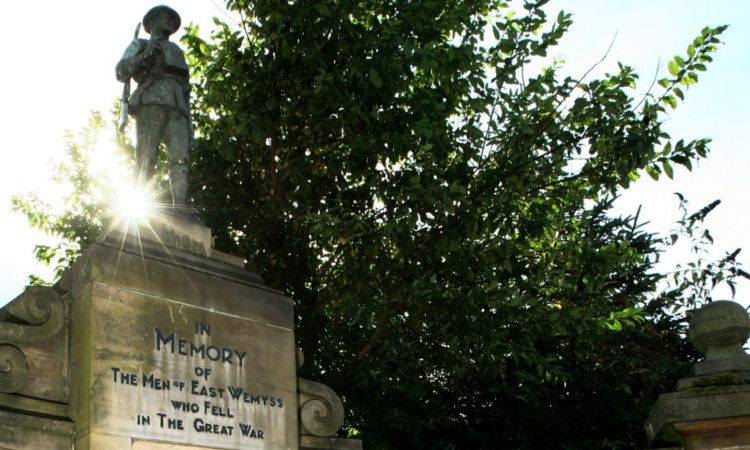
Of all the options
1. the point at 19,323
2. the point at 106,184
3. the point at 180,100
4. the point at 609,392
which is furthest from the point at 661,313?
the point at 19,323

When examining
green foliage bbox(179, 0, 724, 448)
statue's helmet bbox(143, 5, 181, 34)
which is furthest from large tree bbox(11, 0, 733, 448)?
statue's helmet bbox(143, 5, 181, 34)

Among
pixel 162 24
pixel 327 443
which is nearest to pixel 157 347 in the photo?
pixel 327 443

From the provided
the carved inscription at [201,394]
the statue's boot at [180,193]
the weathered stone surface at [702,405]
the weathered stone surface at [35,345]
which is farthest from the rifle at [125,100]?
the weathered stone surface at [702,405]

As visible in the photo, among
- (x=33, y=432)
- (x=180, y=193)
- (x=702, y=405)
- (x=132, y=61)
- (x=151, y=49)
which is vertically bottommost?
(x=702, y=405)

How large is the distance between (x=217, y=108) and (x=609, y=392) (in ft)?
30.4

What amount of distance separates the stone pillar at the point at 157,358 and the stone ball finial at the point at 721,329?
337 centimetres

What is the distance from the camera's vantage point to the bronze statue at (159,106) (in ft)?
25.9

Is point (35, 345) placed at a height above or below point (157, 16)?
below

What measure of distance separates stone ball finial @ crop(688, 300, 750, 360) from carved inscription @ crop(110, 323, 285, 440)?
3.83m

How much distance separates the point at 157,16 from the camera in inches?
325

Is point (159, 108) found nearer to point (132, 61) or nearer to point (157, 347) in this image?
point (132, 61)

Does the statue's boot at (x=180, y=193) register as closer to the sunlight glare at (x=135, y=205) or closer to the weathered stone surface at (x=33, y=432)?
the sunlight glare at (x=135, y=205)

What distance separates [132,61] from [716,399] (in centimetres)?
610

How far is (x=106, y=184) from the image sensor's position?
14445 mm
